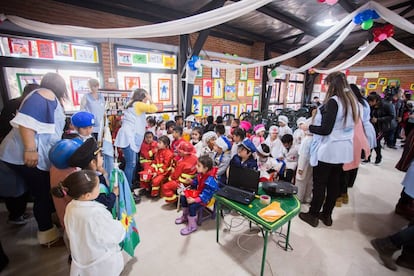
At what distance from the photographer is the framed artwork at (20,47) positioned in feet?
9.50

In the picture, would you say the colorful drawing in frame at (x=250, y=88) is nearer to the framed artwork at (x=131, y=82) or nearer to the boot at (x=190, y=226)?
the framed artwork at (x=131, y=82)

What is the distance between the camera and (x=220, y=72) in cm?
570

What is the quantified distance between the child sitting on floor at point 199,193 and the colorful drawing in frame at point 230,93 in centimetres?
422

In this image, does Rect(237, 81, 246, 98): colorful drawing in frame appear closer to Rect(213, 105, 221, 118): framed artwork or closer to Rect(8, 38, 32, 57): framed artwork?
Rect(213, 105, 221, 118): framed artwork

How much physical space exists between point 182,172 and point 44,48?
3049mm

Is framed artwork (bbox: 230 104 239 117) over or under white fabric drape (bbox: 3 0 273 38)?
under

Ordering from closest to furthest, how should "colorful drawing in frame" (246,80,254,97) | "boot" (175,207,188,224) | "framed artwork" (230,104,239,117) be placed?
"boot" (175,207,188,224) < "framed artwork" (230,104,239,117) < "colorful drawing in frame" (246,80,254,97)

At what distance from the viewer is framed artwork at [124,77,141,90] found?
159 inches

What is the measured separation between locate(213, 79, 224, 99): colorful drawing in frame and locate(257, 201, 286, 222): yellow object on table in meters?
4.58

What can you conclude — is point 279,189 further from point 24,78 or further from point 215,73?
point 215,73

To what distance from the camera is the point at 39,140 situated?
1553mm

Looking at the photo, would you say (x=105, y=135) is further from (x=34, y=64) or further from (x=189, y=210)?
(x=34, y=64)

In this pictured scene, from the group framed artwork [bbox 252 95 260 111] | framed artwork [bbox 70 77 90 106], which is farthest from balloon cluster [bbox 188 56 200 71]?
framed artwork [bbox 252 95 260 111]

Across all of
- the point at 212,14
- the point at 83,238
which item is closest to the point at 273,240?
the point at 83,238
